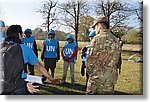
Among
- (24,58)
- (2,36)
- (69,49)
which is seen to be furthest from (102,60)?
(2,36)

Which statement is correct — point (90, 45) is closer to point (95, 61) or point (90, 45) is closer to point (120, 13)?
point (95, 61)

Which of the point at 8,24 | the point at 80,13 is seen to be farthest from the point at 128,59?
the point at 8,24

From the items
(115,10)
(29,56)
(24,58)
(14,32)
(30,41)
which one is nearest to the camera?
(29,56)

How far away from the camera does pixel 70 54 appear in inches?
148

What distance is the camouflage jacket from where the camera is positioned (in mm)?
3467

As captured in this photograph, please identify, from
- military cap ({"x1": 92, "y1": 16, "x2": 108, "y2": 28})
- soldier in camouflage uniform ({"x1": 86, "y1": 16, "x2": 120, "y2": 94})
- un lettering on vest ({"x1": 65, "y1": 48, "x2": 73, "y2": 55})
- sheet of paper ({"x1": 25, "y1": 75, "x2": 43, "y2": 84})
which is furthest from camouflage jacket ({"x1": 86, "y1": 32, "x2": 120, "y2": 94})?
sheet of paper ({"x1": 25, "y1": 75, "x2": 43, "y2": 84})

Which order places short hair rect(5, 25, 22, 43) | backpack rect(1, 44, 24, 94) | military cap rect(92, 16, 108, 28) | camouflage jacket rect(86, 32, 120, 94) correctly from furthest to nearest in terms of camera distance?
military cap rect(92, 16, 108, 28), camouflage jacket rect(86, 32, 120, 94), short hair rect(5, 25, 22, 43), backpack rect(1, 44, 24, 94)

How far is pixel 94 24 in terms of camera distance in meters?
3.62

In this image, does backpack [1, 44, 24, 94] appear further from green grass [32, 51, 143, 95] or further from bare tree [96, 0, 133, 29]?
bare tree [96, 0, 133, 29]

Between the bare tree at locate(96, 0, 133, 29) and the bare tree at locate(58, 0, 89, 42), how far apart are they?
0.18 metres

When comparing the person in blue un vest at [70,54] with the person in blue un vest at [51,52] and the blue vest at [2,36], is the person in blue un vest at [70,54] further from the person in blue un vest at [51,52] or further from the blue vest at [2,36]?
the blue vest at [2,36]

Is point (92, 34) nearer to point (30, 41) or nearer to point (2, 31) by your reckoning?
point (30, 41)

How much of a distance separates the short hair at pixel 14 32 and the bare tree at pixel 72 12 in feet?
1.86

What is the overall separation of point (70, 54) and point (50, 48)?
218 mm
